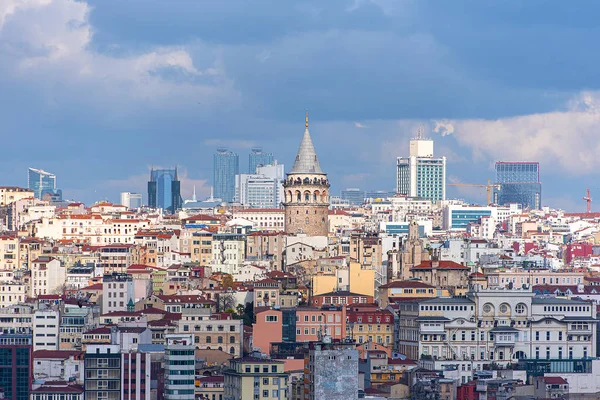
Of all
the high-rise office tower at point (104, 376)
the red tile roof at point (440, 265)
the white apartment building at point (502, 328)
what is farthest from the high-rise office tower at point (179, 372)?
the red tile roof at point (440, 265)

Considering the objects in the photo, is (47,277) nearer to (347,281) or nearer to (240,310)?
(347,281)

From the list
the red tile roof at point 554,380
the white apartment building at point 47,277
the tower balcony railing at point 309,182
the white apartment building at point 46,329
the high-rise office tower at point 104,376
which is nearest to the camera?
the high-rise office tower at point 104,376

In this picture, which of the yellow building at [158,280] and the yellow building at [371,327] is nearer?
the yellow building at [371,327]

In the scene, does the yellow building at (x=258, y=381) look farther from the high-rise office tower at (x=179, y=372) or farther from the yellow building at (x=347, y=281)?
the yellow building at (x=347, y=281)

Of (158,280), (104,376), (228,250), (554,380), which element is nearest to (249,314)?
(158,280)

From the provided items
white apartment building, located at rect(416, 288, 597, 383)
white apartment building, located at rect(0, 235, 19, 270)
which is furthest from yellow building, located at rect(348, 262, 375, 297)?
white apartment building, located at rect(0, 235, 19, 270)

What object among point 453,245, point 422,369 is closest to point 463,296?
point 422,369

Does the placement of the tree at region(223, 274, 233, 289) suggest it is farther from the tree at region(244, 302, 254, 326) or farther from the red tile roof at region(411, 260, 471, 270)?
the red tile roof at region(411, 260, 471, 270)
